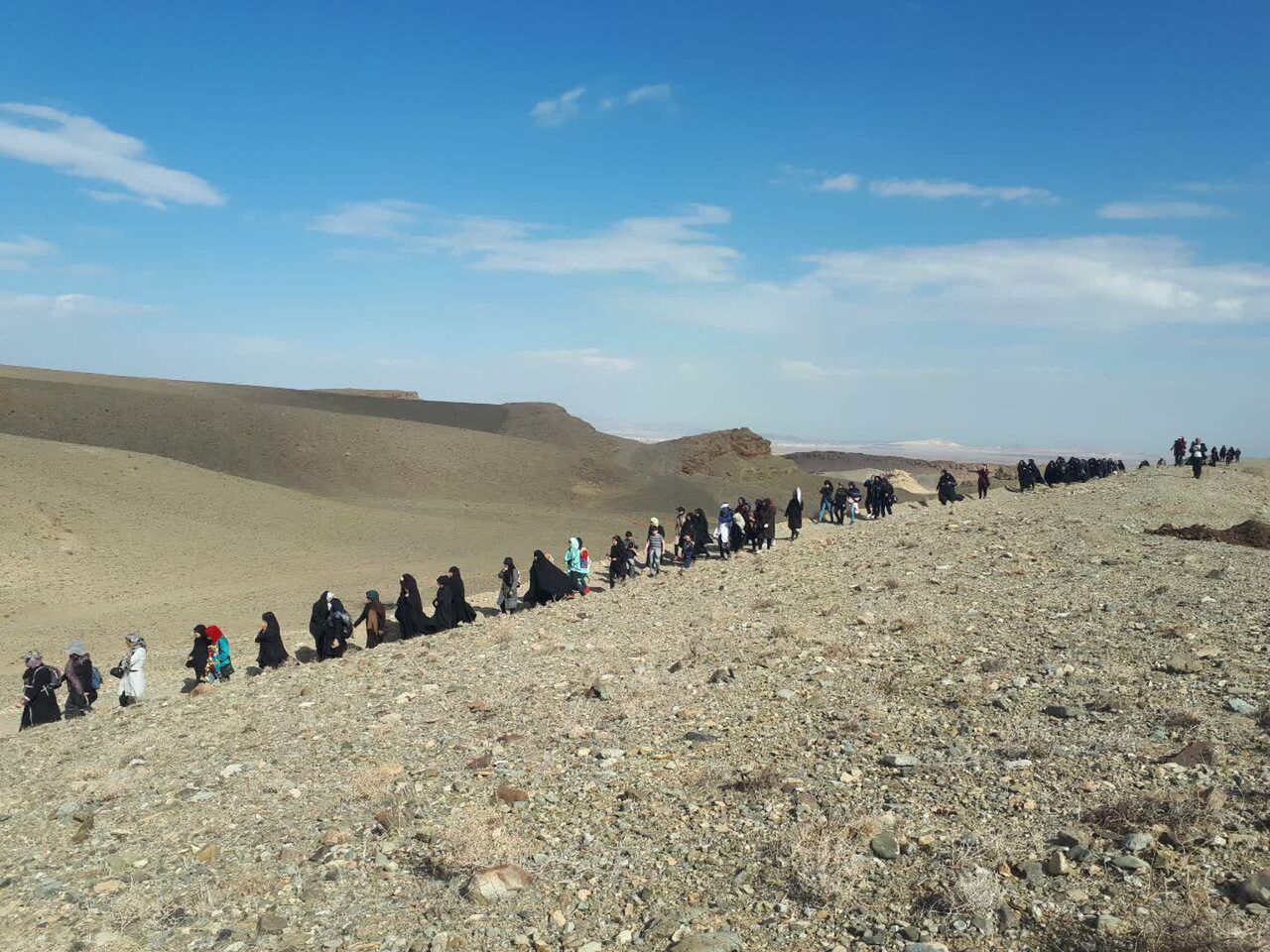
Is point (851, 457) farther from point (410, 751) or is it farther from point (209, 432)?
point (410, 751)

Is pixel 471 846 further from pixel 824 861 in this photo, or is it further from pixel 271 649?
pixel 271 649

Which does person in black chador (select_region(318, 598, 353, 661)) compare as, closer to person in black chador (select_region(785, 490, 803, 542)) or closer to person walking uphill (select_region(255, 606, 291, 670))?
person walking uphill (select_region(255, 606, 291, 670))

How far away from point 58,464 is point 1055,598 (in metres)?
37.4

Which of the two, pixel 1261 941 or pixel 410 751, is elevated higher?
pixel 1261 941

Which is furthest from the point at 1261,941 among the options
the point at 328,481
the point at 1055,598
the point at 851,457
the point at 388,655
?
the point at 851,457

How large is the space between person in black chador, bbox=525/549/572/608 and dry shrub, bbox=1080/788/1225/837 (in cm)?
1490

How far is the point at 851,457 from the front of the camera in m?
112

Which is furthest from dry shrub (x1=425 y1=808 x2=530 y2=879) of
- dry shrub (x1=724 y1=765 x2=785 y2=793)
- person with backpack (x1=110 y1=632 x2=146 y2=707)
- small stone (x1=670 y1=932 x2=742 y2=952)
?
person with backpack (x1=110 y1=632 x2=146 y2=707)

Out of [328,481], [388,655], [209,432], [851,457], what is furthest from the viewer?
[851,457]

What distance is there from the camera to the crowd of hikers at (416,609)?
13.7 m

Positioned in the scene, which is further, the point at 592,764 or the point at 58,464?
the point at 58,464

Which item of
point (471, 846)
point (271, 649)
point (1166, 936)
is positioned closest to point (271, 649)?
point (271, 649)

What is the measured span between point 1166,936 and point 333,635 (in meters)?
14.6

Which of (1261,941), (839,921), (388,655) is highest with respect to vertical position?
(1261,941)
